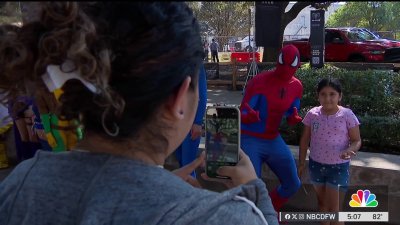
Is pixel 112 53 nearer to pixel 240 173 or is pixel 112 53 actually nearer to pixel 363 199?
pixel 240 173

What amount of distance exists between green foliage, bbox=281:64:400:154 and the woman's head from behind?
4797 mm

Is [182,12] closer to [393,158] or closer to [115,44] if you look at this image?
[115,44]

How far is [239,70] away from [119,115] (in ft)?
47.4

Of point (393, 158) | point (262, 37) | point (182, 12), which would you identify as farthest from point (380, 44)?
point (182, 12)

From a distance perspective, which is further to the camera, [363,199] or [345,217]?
[363,199]

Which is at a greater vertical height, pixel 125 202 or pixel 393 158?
pixel 125 202

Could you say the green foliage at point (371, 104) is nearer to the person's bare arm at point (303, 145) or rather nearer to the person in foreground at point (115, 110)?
the person's bare arm at point (303, 145)

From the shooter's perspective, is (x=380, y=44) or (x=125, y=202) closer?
(x=125, y=202)

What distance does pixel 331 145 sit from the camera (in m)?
3.60

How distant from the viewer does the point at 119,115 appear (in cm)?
90

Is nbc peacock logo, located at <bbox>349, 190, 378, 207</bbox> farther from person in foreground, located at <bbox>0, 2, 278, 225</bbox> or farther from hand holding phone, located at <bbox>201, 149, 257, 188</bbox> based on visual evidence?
person in foreground, located at <bbox>0, 2, 278, 225</bbox>

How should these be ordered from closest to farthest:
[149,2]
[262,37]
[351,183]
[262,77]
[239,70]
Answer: [149,2], [262,77], [351,183], [262,37], [239,70]

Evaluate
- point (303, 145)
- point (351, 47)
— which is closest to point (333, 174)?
point (303, 145)

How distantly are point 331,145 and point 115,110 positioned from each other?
9.77 ft
